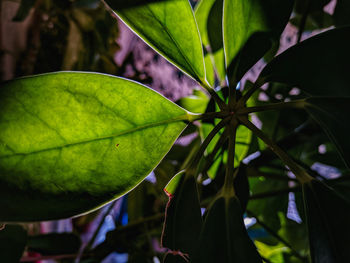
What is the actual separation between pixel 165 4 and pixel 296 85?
0.12 meters

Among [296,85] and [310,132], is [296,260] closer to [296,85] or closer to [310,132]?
[310,132]

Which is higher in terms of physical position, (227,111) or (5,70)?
(5,70)

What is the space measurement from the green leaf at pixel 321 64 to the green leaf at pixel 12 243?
1.05 feet

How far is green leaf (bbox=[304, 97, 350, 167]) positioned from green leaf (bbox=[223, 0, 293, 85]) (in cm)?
6

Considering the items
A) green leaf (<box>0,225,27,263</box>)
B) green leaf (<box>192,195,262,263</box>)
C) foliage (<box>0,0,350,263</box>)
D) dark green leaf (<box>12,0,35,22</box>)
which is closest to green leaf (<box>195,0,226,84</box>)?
foliage (<box>0,0,350,263</box>)

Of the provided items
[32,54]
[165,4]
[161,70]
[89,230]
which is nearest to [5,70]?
[32,54]

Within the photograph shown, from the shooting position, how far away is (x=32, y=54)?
1.01m

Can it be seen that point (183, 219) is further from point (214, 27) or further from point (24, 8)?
point (24, 8)

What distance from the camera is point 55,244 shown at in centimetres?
52

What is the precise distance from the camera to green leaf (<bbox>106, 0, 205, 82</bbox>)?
0.24 metres

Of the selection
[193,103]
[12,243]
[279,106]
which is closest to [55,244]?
[12,243]

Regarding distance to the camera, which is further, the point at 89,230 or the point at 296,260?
the point at 89,230

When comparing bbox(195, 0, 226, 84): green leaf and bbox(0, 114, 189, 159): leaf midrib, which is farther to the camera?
bbox(195, 0, 226, 84): green leaf

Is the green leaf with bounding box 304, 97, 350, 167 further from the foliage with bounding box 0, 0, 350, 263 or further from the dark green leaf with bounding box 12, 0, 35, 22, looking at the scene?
the dark green leaf with bounding box 12, 0, 35, 22
